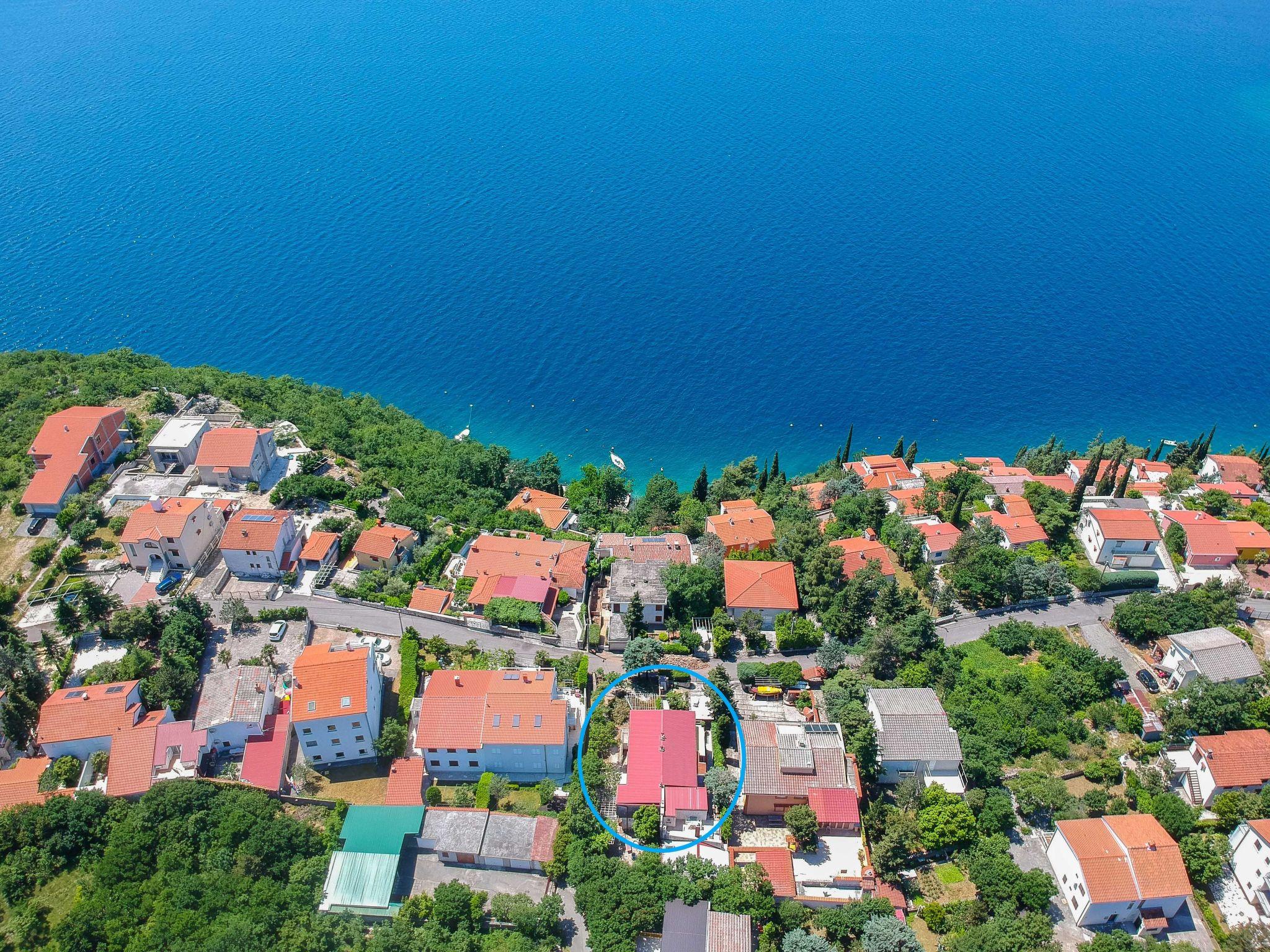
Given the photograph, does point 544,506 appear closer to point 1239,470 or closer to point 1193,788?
point 1193,788

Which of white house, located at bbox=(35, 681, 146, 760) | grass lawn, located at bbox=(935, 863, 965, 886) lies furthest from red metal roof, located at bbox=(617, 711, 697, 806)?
white house, located at bbox=(35, 681, 146, 760)

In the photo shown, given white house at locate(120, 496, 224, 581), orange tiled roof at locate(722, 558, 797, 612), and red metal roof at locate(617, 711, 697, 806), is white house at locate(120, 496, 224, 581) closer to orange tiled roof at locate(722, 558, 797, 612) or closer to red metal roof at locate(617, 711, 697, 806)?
red metal roof at locate(617, 711, 697, 806)

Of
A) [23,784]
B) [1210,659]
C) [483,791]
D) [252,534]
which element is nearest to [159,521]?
[252,534]

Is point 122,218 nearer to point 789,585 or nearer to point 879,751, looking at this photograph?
point 789,585

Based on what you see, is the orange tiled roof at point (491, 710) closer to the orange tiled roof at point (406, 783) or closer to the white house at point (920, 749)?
the orange tiled roof at point (406, 783)

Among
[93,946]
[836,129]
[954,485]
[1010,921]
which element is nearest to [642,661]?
[1010,921]
